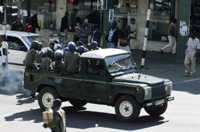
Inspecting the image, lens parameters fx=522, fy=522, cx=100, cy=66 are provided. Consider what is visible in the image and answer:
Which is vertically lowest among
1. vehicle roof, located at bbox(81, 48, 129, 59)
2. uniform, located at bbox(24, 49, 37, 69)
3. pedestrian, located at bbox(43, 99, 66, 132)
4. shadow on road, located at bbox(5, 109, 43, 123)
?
shadow on road, located at bbox(5, 109, 43, 123)

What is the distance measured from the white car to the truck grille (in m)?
7.90

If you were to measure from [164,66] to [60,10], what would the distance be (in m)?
10.8

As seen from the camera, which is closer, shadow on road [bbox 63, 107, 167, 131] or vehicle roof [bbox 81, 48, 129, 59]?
shadow on road [bbox 63, 107, 167, 131]

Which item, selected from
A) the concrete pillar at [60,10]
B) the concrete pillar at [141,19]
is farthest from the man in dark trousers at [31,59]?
the concrete pillar at [60,10]

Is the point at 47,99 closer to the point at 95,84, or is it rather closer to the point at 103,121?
the point at 95,84

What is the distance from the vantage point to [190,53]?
68.4 ft

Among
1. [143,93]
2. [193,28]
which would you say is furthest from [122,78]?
[193,28]

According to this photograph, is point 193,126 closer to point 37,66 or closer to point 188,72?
point 37,66

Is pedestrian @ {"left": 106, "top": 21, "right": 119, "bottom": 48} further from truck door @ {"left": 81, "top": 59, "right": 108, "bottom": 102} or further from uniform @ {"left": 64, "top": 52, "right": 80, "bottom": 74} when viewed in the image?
truck door @ {"left": 81, "top": 59, "right": 108, "bottom": 102}

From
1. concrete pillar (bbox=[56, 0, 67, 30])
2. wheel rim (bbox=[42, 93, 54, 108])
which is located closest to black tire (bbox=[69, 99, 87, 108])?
wheel rim (bbox=[42, 93, 54, 108])

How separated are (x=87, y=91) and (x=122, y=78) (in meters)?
1.07

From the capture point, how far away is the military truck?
1363 cm

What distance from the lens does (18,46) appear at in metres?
20.7

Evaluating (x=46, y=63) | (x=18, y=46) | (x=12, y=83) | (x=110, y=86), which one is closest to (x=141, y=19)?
(x=18, y=46)
